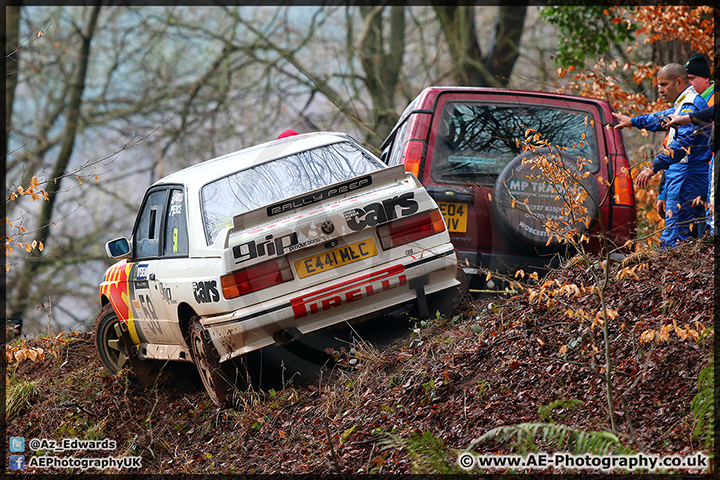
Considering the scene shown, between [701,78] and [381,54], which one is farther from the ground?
[381,54]

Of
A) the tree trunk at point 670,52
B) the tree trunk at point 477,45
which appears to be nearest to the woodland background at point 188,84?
the tree trunk at point 477,45

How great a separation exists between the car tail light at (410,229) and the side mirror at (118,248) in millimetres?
2697

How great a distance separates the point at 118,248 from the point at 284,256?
7.18 feet

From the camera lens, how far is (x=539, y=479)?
12.2 ft

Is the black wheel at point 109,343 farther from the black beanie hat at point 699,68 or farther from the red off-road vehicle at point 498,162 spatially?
the black beanie hat at point 699,68

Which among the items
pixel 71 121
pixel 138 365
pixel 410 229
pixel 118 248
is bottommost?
pixel 138 365

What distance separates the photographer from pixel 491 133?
22.5ft

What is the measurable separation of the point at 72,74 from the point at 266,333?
1738 centimetres

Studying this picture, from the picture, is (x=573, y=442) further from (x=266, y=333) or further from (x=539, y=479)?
(x=266, y=333)

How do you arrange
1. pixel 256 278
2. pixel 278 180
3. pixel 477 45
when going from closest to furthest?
pixel 256 278 → pixel 278 180 → pixel 477 45

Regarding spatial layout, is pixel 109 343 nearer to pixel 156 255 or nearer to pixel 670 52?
pixel 156 255

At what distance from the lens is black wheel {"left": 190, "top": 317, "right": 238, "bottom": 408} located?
572cm

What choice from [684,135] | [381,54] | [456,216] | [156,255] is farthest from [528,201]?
[381,54]

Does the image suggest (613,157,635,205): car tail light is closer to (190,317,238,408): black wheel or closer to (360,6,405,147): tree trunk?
(190,317,238,408): black wheel
